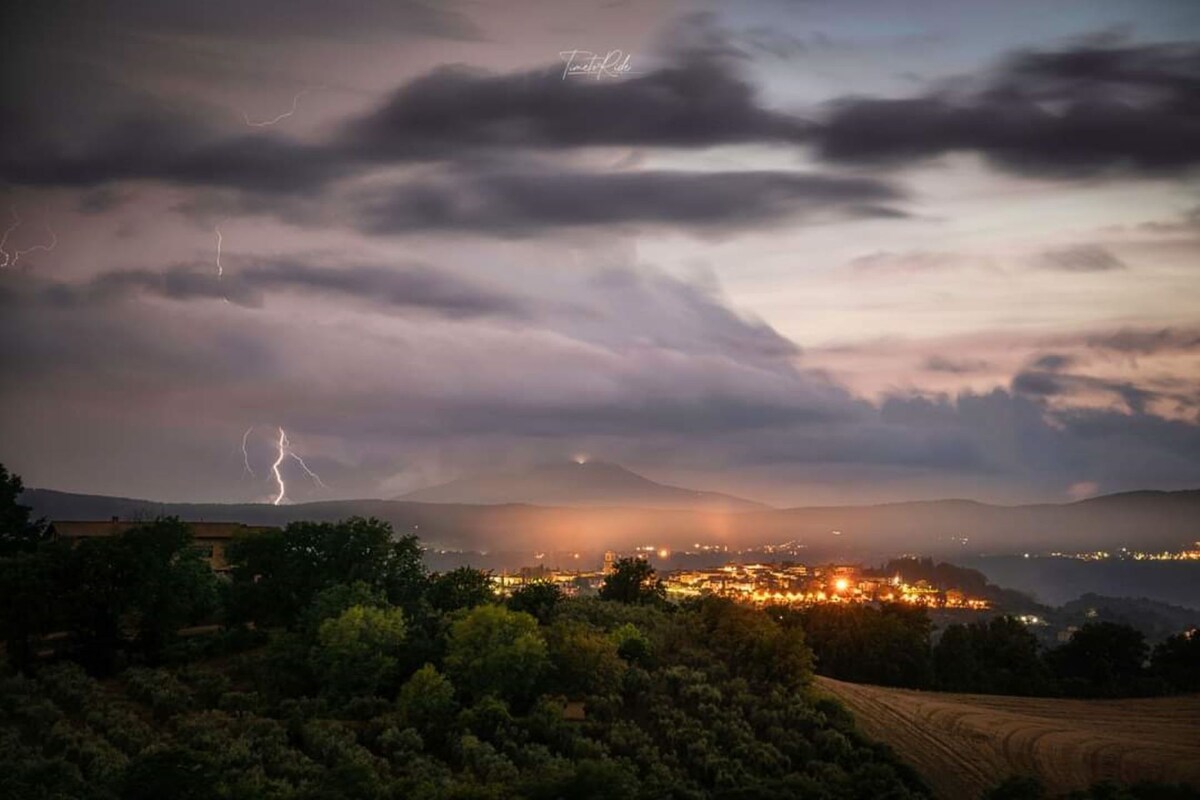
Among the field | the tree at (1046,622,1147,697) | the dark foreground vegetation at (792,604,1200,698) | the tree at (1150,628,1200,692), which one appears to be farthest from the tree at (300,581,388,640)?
the tree at (1150,628,1200,692)

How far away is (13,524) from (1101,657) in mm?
55603

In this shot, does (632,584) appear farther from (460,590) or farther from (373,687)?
(373,687)

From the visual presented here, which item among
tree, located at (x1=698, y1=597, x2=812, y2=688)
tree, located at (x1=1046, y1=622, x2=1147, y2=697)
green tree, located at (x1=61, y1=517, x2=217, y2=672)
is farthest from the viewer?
tree, located at (x1=1046, y1=622, x2=1147, y2=697)

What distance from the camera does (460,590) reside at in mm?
44000

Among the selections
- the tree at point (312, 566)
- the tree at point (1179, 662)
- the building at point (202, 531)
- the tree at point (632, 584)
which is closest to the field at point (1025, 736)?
the tree at point (1179, 662)

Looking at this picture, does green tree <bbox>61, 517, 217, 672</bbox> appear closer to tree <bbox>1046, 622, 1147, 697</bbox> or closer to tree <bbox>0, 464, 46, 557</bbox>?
tree <bbox>0, 464, 46, 557</bbox>

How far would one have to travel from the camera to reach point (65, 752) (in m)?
26.6

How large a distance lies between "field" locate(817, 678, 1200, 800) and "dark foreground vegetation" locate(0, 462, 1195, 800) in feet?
8.09

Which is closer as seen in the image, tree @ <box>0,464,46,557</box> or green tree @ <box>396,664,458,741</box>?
green tree @ <box>396,664,458,741</box>

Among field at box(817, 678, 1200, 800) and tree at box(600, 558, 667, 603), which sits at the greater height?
tree at box(600, 558, 667, 603)

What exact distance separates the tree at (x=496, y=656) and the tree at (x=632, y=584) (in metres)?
16.6

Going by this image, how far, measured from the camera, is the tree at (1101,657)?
50.5 m

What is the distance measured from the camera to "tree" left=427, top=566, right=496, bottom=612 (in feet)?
143

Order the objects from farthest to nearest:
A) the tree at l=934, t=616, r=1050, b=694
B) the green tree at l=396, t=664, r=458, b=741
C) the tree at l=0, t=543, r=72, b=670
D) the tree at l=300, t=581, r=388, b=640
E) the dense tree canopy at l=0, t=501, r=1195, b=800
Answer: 1. the tree at l=934, t=616, r=1050, b=694
2. the tree at l=300, t=581, r=388, b=640
3. the tree at l=0, t=543, r=72, b=670
4. the green tree at l=396, t=664, r=458, b=741
5. the dense tree canopy at l=0, t=501, r=1195, b=800
